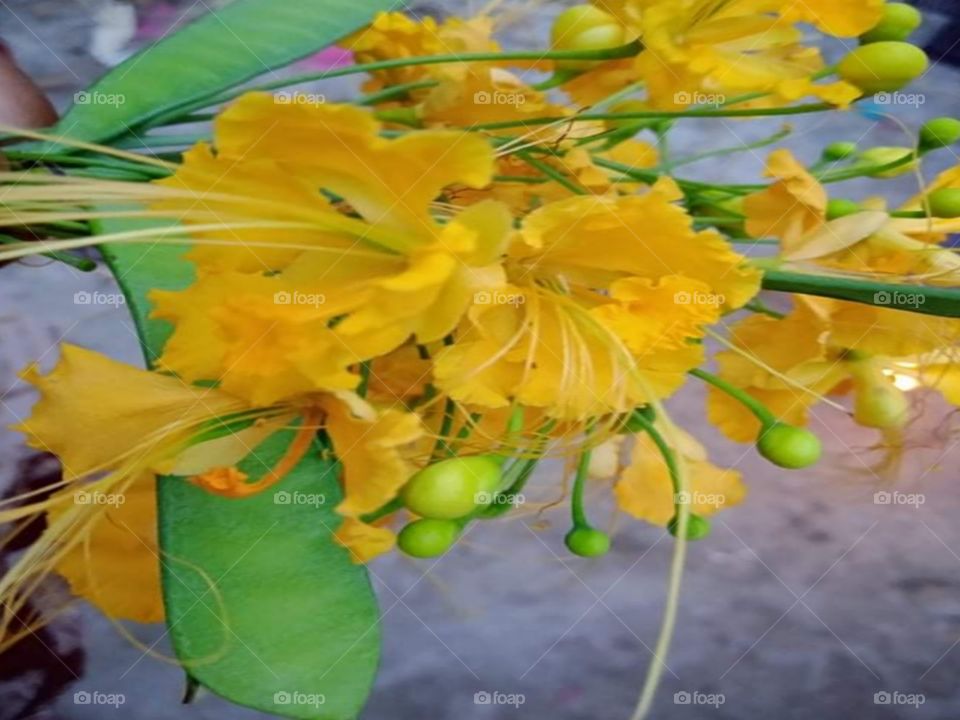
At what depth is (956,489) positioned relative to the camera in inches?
22.7

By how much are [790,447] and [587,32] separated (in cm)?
14

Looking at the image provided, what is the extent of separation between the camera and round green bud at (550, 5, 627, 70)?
31cm

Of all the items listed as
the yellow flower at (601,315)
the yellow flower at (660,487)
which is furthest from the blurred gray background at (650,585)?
the yellow flower at (601,315)

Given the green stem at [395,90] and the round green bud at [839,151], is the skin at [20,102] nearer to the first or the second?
the green stem at [395,90]

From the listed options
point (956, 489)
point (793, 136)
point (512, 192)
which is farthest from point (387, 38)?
point (956, 489)

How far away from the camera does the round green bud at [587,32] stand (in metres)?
0.31

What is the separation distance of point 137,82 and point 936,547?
0.50 meters

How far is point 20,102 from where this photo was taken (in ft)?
1.35

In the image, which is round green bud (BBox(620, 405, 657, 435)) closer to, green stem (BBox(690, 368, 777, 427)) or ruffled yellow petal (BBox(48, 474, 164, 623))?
green stem (BBox(690, 368, 777, 427))

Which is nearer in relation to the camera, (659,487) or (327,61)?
(659,487)

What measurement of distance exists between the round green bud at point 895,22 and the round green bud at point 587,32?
0.25 ft

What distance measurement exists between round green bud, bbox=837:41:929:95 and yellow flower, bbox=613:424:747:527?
13 centimetres

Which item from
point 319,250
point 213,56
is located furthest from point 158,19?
point 319,250

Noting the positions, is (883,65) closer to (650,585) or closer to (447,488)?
(447,488)
